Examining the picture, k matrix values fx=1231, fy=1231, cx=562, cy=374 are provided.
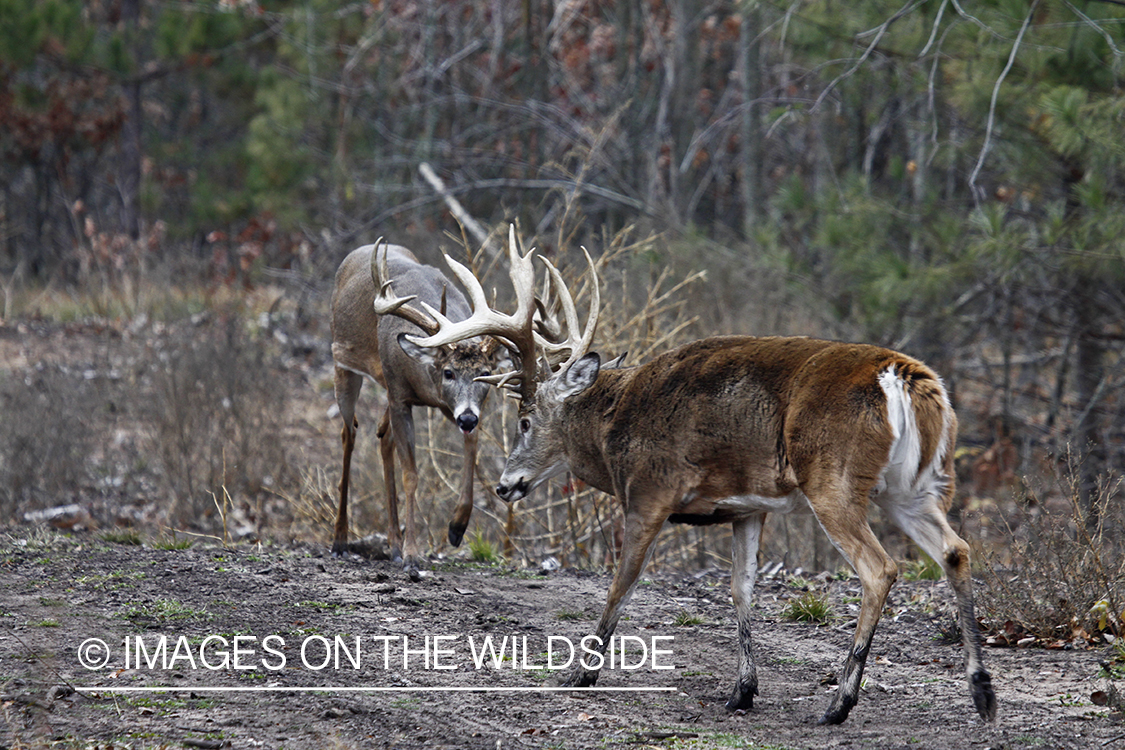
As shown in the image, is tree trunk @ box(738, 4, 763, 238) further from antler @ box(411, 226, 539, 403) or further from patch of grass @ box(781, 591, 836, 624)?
antler @ box(411, 226, 539, 403)

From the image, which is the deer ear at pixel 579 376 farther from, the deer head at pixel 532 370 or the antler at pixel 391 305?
the antler at pixel 391 305

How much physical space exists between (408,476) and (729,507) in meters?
3.20

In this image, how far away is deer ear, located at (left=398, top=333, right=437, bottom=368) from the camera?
768 cm

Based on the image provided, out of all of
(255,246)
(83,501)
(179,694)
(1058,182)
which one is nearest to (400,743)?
(179,694)

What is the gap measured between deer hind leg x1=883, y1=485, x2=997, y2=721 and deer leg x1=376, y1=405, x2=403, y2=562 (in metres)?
4.08

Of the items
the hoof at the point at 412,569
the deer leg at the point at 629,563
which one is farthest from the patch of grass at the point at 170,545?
the deer leg at the point at 629,563

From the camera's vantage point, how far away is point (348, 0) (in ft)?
78.3

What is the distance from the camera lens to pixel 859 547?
5145 mm

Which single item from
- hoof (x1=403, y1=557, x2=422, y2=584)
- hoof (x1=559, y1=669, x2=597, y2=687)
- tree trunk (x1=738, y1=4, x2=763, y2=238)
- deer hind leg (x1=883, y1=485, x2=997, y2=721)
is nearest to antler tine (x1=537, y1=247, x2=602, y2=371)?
hoof (x1=559, y1=669, x2=597, y2=687)

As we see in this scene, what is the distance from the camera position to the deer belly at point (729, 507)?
18.3ft

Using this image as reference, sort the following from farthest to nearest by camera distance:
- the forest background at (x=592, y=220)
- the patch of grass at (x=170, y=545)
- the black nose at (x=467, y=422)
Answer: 1. the forest background at (x=592, y=220)
2. the patch of grass at (x=170, y=545)
3. the black nose at (x=467, y=422)

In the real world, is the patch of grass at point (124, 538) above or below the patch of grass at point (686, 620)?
above

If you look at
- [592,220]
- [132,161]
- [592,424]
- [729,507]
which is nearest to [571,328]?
[592,424]

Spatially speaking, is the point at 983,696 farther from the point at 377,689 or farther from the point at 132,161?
the point at 132,161
